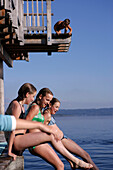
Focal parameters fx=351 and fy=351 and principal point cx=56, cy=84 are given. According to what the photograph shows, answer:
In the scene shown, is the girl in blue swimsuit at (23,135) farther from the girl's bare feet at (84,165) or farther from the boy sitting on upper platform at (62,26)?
the boy sitting on upper platform at (62,26)

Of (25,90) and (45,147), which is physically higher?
(25,90)

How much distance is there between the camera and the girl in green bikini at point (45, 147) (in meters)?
4.80

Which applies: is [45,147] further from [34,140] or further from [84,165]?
[84,165]

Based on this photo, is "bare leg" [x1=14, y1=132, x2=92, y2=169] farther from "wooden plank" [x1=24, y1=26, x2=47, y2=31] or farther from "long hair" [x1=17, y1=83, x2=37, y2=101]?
"wooden plank" [x1=24, y1=26, x2=47, y2=31]

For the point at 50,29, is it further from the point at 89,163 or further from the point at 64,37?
the point at 89,163

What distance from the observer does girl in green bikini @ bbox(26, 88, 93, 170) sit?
4.80m

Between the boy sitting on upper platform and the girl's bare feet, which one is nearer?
the girl's bare feet

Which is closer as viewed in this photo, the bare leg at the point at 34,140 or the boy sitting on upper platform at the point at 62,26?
the bare leg at the point at 34,140

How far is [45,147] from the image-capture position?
4809mm

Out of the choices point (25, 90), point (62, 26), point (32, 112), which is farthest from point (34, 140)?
point (62, 26)

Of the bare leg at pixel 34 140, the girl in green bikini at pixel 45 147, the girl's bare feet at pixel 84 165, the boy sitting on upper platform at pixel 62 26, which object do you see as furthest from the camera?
the boy sitting on upper platform at pixel 62 26

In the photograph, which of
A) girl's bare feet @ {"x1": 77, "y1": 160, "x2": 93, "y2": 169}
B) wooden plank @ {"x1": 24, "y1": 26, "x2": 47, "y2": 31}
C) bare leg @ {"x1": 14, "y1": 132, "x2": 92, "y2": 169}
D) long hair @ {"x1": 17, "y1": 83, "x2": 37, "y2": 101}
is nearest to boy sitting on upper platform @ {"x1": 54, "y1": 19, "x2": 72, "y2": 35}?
wooden plank @ {"x1": 24, "y1": 26, "x2": 47, "y2": 31}

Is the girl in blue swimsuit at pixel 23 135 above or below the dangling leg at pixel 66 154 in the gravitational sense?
above

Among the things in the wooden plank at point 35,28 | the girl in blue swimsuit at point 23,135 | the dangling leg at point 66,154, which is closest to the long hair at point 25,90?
the girl in blue swimsuit at point 23,135
